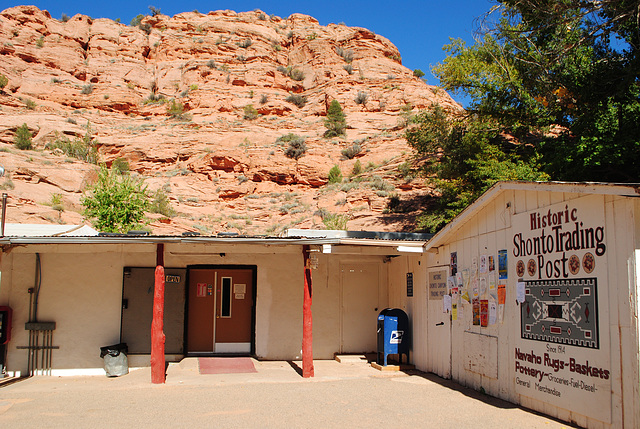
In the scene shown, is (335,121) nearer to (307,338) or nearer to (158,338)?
(307,338)

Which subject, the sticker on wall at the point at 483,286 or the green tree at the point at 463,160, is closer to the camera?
the sticker on wall at the point at 483,286

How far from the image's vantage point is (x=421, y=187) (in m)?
32.2

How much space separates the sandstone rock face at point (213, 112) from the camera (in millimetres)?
32750

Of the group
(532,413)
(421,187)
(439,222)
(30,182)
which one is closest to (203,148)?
(30,182)

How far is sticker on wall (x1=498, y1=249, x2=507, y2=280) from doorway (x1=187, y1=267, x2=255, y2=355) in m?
6.46

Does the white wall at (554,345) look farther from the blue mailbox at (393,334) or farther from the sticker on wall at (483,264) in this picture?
the blue mailbox at (393,334)

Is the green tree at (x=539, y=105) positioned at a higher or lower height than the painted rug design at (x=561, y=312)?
higher

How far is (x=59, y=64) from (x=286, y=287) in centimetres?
6052

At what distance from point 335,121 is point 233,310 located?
127 feet

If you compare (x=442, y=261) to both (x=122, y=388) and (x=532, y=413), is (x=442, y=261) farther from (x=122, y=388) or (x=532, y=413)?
(x=122, y=388)

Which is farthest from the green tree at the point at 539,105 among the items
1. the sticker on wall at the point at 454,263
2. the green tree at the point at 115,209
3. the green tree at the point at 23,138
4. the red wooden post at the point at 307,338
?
the green tree at the point at 23,138

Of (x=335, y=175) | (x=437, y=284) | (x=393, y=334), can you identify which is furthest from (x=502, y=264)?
(x=335, y=175)

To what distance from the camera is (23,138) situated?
133ft

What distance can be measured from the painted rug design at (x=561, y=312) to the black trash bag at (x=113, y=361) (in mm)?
8059
